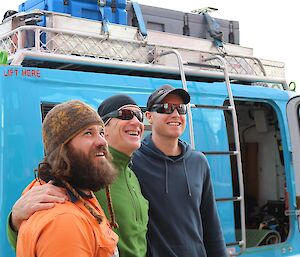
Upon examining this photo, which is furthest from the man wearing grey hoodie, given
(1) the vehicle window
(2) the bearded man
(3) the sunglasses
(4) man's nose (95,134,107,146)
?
(1) the vehicle window

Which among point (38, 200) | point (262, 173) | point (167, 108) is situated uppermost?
point (167, 108)

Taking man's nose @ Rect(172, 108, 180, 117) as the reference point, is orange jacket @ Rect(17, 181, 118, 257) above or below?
below

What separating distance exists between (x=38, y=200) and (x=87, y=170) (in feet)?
0.65

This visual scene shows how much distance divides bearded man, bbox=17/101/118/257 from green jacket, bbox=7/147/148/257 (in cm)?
38

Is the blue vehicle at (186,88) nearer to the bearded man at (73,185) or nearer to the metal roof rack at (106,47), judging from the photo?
the metal roof rack at (106,47)

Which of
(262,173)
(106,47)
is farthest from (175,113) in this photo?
(262,173)

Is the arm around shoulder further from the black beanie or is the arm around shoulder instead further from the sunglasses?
the sunglasses

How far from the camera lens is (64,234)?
1.58 m

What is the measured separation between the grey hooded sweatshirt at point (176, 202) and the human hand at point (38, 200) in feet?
2.86

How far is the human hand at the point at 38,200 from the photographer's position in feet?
5.64

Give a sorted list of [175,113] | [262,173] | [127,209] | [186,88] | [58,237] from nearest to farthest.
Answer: [58,237] → [127,209] → [175,113] → [186,88] → [262,173]

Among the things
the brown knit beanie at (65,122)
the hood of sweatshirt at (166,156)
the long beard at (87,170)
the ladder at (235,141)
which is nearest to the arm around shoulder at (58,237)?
the long beard at (87,170)

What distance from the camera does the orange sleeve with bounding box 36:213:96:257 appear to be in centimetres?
157

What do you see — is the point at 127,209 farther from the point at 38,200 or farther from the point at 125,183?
the point at 38,200
